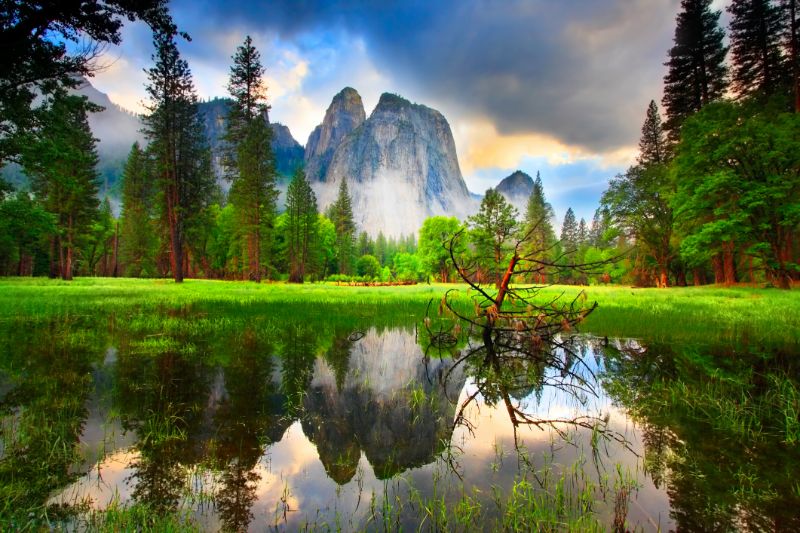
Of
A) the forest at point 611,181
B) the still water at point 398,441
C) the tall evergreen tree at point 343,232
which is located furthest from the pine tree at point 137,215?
the still water at point 398,441

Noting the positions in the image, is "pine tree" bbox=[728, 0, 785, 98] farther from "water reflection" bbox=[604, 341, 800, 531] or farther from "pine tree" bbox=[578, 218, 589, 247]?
"pine tree" bbox=[578, 218, 589, 247]

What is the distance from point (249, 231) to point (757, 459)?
39595 millimetres

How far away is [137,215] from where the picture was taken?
178ft

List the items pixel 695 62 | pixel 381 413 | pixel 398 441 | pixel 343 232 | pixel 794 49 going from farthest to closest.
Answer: pixel 343 232 < pixel 695 62 < pixel 794 49 < pixel 381 413 < pixel 398 441

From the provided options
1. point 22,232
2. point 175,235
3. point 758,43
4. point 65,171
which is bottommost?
point 175,235

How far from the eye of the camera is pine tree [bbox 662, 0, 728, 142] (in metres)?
33.2

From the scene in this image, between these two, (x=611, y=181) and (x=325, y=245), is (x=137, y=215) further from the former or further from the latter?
(x=611, y=181)

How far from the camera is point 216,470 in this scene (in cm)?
325

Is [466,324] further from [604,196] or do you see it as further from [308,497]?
[604,196]

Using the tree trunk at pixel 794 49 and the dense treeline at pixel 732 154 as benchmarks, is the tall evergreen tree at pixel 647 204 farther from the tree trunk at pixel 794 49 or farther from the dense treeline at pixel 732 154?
the tree trunk at pixel 794 49

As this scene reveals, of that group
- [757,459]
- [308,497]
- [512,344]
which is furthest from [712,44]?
[308,497]

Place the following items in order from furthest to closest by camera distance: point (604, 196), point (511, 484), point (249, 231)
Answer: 1. point (604, 196)
2. point (249, 231)
3. point (511, 484)

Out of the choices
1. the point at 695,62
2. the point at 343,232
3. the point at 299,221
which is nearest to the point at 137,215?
the point at 299,221

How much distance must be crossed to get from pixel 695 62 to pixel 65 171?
2570 inches
